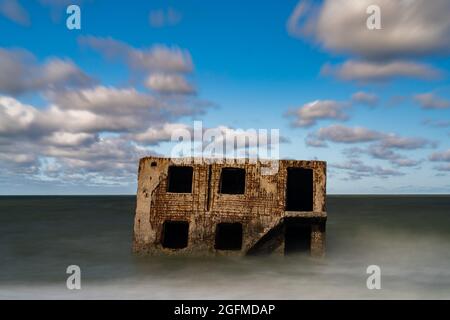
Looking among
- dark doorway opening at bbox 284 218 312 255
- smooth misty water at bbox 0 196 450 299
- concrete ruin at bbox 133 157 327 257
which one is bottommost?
smooth misty water at bbox 0 196 450 299

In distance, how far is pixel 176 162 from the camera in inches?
532

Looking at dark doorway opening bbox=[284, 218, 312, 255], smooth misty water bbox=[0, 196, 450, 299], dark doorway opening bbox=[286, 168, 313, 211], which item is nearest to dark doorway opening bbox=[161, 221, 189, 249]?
smooth misty water bbox=[0, 196, 450, 299]

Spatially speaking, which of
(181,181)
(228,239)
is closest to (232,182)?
(181,181)

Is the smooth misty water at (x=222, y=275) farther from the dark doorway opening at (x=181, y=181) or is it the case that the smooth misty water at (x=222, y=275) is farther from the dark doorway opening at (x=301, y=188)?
the dark doorway opening at (x=181, y=181)

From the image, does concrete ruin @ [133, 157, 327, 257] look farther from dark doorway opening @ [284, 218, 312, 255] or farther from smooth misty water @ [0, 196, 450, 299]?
dark doorway opening @ [284, 218, 312, 255]

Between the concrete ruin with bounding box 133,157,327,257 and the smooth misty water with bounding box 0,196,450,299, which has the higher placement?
the concrete ruin with bounding box 133,157,327,257

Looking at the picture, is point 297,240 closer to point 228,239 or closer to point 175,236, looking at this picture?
point 228,239

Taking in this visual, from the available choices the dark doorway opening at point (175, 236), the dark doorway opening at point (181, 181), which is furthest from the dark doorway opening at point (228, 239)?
the dark doorway opening at point (181, 181)

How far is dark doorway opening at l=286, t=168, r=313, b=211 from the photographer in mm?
16656

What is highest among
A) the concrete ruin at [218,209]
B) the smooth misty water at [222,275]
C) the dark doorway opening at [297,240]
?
the concrete ruin at [218,209]

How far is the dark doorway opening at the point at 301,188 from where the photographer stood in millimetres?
16656

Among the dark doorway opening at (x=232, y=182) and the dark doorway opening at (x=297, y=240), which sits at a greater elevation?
the dark doorway opening at (x=232, y=182)

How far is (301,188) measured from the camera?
1672cm
